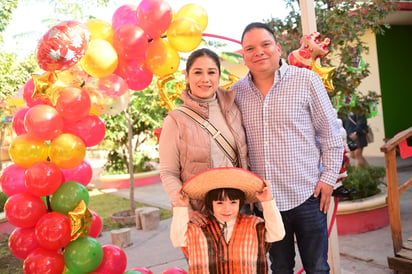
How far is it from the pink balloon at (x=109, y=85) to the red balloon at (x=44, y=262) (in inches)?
45.8

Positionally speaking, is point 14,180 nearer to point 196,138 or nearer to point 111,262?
point 111,262

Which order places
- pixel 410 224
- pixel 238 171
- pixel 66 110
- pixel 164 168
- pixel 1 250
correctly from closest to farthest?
1. pixel 238 171
2. pixel 164 168
3. pixel 66 110
4. pixel 410 224
5. pixel 1 250

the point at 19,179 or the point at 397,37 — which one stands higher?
the point at 397,37

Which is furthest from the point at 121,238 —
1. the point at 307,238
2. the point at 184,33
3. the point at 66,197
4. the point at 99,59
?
the point at 307,238

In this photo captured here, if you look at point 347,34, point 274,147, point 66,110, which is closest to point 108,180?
point 347,34

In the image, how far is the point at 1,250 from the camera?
17.4 ft

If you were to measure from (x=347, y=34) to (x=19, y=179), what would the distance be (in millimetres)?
4101

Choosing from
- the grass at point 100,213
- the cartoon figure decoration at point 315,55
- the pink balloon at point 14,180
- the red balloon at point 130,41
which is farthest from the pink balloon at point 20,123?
the grass at point 100,213

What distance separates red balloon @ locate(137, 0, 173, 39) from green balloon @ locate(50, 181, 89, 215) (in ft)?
4.04

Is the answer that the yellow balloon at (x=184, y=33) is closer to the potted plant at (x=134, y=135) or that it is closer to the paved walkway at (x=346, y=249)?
the paved walkway at (x=346, y=249)

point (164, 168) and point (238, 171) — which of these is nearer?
point (238, 171)

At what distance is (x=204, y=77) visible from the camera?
2225 millimetres

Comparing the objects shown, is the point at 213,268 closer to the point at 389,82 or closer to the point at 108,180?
the point at 108,180

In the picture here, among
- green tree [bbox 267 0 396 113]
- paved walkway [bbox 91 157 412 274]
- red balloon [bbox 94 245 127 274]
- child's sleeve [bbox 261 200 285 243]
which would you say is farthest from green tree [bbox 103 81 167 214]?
child's sleeve [bbox 261 200 285 243]
